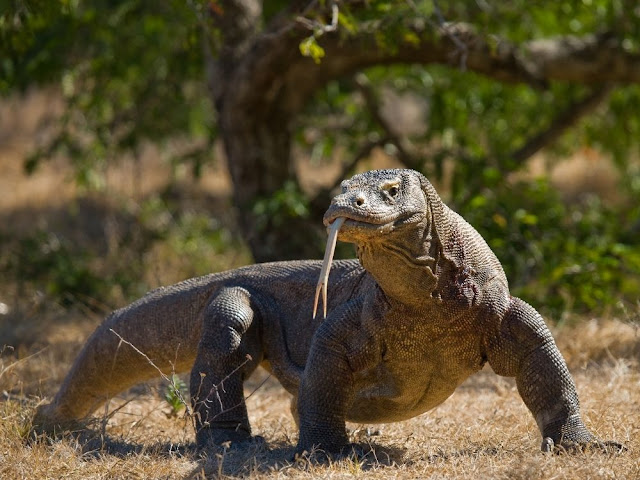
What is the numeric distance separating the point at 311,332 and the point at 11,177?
14149 mm

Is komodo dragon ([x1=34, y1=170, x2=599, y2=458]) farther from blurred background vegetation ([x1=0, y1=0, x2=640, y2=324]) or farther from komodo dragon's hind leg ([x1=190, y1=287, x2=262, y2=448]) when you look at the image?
blurred background vegetation ([x1=0, y1=0, x2=640, y2=324])

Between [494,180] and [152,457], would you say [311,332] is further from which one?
[494,180]

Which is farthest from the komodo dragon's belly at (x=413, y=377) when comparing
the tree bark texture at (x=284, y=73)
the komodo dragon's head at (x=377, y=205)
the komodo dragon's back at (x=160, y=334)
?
the tree bark texture at (x=284, y=73)

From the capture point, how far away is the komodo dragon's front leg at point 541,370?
3764mm

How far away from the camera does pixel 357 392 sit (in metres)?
4.06

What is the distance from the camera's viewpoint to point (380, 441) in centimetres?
448

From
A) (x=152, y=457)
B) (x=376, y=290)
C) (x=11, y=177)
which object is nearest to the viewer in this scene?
(x=376, y=290)

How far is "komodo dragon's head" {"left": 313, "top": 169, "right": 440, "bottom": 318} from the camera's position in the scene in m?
3.26

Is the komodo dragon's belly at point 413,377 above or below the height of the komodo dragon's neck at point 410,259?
below

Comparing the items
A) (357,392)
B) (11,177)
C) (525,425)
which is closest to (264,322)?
(357,392)

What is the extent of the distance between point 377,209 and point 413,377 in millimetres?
857

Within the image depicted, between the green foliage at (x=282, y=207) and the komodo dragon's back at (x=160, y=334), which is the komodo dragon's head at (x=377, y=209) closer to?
the komodo dragon's back at (x=160, y=334)

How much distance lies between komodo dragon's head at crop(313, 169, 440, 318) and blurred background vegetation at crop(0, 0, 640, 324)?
1947 mm

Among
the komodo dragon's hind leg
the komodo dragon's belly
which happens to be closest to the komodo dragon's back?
the komodo dragon's hind leg
